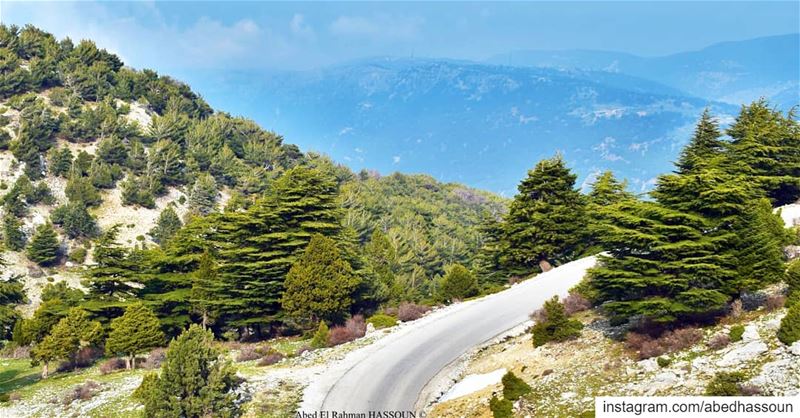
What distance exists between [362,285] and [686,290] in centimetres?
2548

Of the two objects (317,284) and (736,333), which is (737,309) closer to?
(736,333)

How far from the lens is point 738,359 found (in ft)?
56.3

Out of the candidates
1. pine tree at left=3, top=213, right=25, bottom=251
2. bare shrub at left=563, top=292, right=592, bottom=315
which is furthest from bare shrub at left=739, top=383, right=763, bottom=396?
pine tree at left=3, top=213, right=25, bottom=251

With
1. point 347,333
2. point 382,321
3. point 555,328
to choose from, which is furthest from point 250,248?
point 555,328

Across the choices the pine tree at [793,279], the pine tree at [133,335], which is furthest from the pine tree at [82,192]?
the pine tree at [793,279]

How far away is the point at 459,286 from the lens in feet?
138

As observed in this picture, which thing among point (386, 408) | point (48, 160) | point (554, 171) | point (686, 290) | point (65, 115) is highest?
point (65, 115)

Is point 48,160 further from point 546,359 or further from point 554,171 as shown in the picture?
point 546,359

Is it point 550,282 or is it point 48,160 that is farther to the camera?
point 48,160

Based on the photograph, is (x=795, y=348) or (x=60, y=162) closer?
(x=795, y=348)

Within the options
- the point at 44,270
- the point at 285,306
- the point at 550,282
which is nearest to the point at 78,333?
A: the point at 285,306

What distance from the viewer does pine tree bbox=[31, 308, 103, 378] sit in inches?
1161

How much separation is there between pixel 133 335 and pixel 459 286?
22.9m

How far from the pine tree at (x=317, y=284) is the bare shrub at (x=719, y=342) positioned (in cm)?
2111
